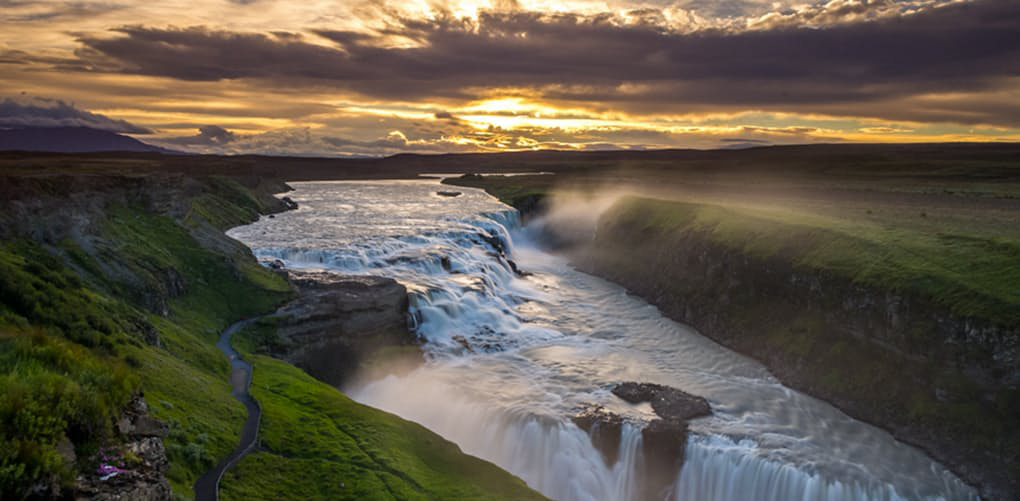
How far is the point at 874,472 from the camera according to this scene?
23.8m

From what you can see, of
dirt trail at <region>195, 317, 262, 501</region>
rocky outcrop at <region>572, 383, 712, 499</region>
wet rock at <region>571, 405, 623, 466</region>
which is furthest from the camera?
wet rock at <region>571, 405, 623, 466</region>

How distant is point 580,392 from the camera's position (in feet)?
103

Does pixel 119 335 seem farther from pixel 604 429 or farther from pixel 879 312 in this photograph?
pixel 879 312

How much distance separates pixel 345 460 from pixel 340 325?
18.1m

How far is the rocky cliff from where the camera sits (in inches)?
955

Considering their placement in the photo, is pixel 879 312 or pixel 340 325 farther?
pixel 340 325

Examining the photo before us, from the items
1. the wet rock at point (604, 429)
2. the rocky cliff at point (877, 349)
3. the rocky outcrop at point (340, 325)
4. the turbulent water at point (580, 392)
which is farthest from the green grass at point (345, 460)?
the rocky cliff at point (877, 349)

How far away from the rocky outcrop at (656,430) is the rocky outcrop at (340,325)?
14790 millimetres

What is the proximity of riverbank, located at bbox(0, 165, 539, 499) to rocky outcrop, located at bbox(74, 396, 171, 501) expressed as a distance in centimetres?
4

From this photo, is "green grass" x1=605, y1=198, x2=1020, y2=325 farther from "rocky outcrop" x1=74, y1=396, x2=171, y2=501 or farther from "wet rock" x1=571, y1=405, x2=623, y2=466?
"rocky outcrop" x1=74, y1=396, x2=171, y2=501

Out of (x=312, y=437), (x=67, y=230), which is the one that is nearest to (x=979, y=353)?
(x=312, y=437)

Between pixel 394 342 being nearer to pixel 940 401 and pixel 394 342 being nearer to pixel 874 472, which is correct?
pixel 874 472

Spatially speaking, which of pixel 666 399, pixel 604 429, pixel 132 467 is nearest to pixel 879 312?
pixel 666 399

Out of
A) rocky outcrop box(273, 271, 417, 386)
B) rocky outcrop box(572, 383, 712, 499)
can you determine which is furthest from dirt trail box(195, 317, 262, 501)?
rocky outcrop box(572, 383, 712, 499)
